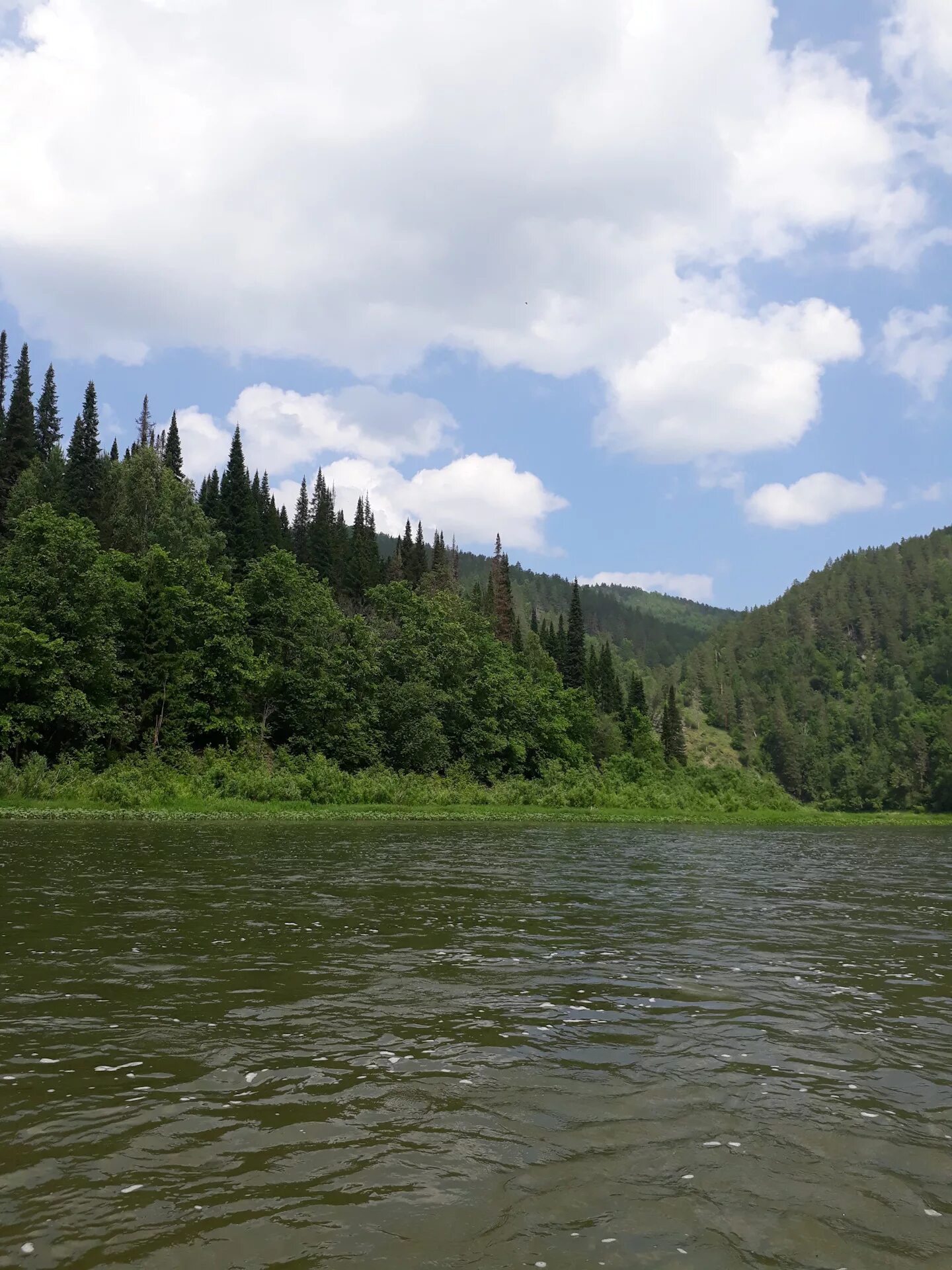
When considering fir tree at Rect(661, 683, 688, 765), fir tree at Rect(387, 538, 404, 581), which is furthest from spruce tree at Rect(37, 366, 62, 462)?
fir tree at Rect(661, 683, 688, 765)

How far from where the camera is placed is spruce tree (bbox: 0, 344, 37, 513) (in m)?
102

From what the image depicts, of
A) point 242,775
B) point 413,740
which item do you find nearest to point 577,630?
point 413,740

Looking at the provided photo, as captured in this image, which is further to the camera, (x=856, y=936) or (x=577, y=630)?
(x=577, y=630)

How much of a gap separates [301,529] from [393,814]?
10294 cm

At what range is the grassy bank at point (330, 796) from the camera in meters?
52.2

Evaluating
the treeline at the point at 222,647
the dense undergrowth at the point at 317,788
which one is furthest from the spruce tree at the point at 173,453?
the dense undergrowth at the point at 317,788

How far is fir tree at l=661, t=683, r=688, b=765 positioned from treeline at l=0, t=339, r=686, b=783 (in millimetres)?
17290

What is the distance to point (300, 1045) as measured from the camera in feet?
35.2

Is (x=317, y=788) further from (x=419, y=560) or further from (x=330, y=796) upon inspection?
(x=419, y=560)

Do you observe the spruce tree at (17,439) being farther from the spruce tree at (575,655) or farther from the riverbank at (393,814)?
the spruce tree at (575,655)

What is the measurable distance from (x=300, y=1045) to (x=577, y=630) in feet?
439

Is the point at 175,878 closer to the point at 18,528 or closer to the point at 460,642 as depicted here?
the point at 18,528

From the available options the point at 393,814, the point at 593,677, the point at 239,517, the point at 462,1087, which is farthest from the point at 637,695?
the point at 462,1087

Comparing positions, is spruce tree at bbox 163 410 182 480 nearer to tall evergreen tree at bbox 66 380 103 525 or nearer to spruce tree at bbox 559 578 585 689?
tall evergreen tree at bbox 66 380 103 525
